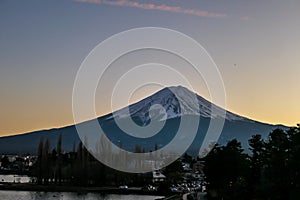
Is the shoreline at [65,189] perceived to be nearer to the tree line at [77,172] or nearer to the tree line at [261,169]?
the tree line at [77,172]

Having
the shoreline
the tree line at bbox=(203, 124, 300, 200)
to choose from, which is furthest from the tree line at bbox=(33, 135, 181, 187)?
the tree line at bbox=(203, 124, 300, 200)

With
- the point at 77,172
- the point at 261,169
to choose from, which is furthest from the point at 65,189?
the point at 261,169

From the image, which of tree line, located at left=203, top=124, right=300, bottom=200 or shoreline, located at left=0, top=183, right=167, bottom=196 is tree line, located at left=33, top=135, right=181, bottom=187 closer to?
shoreline, located at left=0, top=183, right=167, bottom=196

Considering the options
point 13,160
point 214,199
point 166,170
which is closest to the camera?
point 214,199

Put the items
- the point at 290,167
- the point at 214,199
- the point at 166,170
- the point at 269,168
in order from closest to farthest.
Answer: the point at 290,167
the point at 269,168
the point at 214,199
the point at 166,170

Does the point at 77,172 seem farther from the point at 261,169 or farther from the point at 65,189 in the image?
the point at 261,169

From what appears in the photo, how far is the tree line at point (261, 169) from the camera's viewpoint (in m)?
16.3

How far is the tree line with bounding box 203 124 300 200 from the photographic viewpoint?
1628 cm

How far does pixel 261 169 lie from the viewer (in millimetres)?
20375

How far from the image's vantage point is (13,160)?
97875mm

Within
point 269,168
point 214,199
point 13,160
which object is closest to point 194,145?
point 13,160

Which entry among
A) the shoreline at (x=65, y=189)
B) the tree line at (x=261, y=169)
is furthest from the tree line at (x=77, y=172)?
the tree line at (x=261, y=169)

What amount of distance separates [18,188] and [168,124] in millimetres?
84698

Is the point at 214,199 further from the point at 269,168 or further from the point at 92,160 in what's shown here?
the point at 92,160
